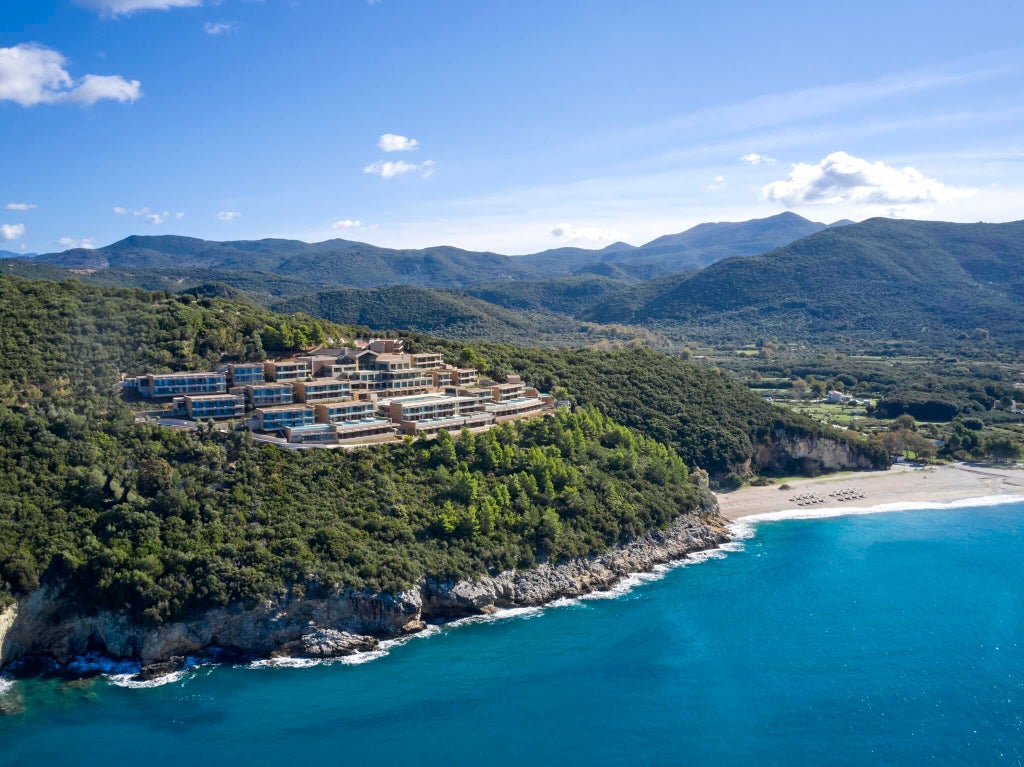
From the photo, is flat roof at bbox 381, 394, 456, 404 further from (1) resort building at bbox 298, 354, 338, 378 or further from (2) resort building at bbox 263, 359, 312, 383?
(2) resort building at bbox 263, 359, 312, 383

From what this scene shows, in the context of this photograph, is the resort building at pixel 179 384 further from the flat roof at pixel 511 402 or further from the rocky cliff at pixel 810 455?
the rocky cliff at pixel 810 455

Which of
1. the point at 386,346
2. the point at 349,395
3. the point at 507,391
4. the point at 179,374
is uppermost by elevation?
the point at 386,346

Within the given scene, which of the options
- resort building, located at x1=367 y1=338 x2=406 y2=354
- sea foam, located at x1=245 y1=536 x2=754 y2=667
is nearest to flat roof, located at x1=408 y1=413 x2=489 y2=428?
resort building, located at x1=367 y1=338 x2=406 y2=354

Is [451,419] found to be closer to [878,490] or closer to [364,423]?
[364,423]

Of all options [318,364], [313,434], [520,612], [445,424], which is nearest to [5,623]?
[313,434]

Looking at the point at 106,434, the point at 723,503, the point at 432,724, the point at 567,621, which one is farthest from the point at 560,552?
the point at 106,434
